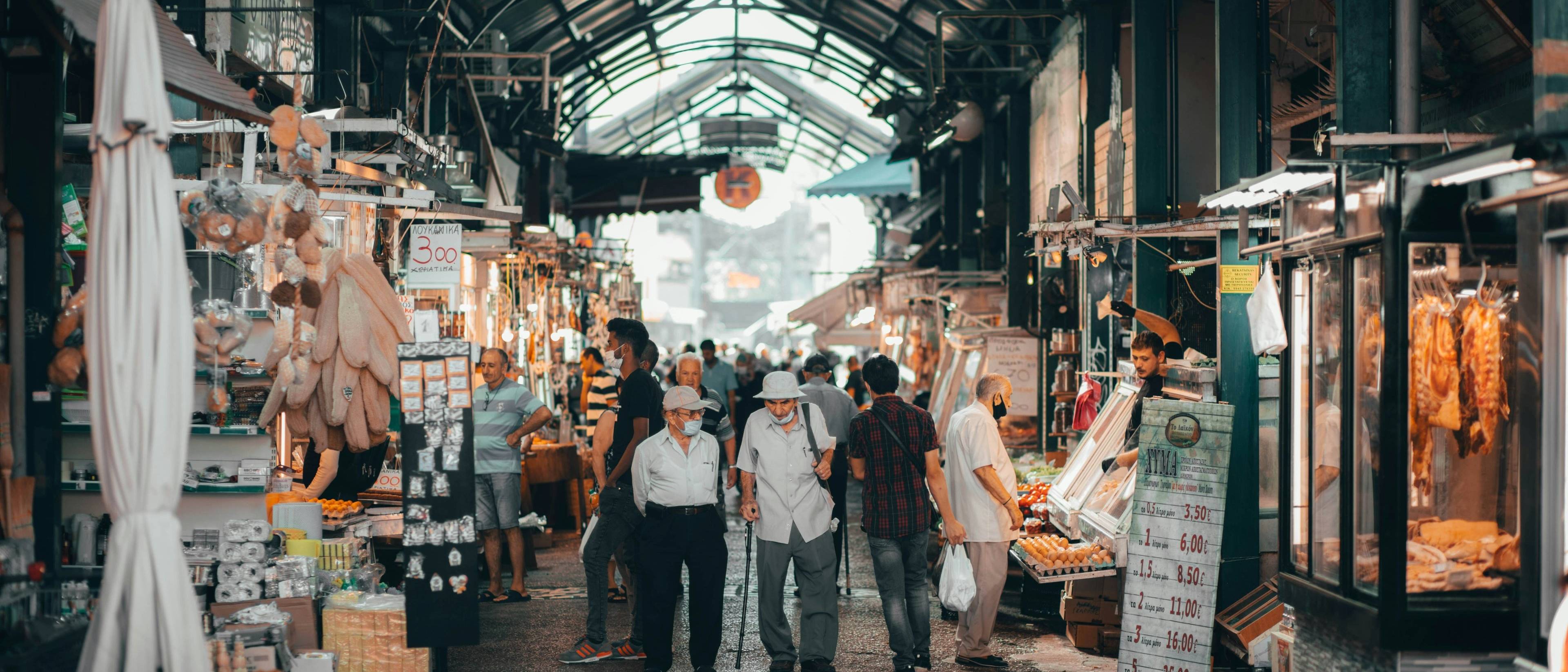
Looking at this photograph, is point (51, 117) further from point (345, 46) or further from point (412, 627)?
point (345, 46)

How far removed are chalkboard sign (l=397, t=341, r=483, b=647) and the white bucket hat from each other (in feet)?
5.46

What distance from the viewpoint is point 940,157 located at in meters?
21.2

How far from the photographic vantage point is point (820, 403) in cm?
917

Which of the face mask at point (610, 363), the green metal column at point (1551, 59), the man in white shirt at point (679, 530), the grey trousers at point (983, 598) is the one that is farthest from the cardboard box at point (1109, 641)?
the face mask at point (610, 363)

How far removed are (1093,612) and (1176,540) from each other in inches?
53.4

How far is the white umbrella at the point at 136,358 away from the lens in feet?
12.8

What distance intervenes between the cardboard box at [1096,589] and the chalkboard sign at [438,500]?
359cm

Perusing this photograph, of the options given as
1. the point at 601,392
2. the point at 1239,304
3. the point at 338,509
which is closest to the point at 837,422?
the point at 601,392

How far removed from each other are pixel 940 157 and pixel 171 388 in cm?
1803

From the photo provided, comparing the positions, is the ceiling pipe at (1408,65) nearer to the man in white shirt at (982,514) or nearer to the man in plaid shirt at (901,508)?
the man in white shirt at (982,514)

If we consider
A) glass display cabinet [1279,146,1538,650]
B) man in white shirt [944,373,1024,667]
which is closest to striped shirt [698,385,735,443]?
man in white shirt [944,373,1024,667]

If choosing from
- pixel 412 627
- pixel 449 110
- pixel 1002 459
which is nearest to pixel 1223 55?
pixel 1002 459

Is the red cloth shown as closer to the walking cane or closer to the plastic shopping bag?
the walking cane

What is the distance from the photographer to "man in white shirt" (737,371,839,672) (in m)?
6.74
